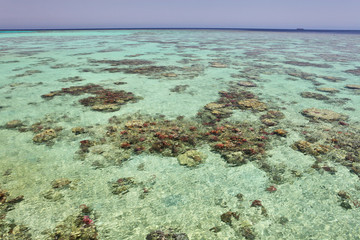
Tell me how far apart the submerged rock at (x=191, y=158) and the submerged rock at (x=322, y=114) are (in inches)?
153

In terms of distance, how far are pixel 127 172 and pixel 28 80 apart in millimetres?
8838

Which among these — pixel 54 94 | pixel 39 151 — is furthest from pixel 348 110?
pixel 54 94

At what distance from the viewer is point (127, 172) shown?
390 centimetres

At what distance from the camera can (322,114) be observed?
6.33m

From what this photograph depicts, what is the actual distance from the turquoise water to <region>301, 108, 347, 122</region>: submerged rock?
5 centimetres

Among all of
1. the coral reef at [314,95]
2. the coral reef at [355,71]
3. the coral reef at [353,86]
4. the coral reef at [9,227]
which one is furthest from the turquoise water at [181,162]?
the coral reef at [355,71]

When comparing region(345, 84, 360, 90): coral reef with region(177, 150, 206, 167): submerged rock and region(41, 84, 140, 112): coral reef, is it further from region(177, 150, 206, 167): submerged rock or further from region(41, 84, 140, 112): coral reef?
region(41, 84, 140, 112): coral reef

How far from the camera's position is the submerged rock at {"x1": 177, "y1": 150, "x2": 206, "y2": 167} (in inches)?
166

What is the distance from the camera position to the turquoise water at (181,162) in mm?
2945

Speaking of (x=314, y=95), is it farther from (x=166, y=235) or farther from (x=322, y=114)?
(x=166, y=235)

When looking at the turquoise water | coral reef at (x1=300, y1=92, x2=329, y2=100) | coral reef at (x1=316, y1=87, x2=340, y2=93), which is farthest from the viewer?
coral reef at (x1=316, y1=87, x2=340, y2=93)

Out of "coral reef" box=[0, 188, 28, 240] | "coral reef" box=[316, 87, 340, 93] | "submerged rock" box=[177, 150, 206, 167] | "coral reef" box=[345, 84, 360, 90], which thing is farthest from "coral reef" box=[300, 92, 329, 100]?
"coral reef" box=[0, 188, 28, 240]

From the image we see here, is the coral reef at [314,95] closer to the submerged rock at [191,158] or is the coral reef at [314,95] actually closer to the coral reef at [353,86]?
the coral reef at [353,86]

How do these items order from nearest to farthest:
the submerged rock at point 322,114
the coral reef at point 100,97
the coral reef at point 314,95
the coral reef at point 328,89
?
1. the submerged rock at point 322,114
2. the coral reef at point 100,97
3. the coral reef at point 314,95
4. the coral reef at point 328,89
